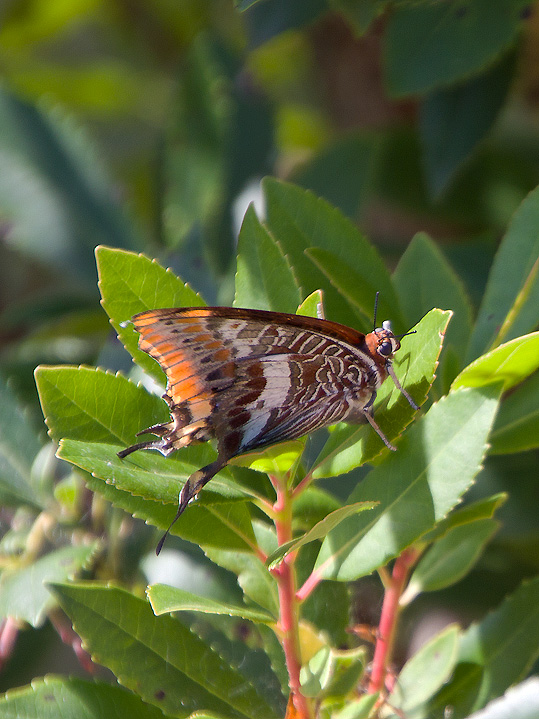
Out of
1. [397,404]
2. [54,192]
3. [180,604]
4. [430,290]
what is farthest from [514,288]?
[54,192]

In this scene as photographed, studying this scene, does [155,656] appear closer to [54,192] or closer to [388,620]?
[388,620]

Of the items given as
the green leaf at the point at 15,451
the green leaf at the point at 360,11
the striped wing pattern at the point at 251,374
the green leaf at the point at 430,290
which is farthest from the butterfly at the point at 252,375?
the green leaf at the point at 360,11

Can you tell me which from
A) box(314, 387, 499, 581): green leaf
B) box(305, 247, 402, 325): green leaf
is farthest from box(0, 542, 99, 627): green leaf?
box(305, 247, 402, 325): green leaf

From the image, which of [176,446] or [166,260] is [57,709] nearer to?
[176,446]

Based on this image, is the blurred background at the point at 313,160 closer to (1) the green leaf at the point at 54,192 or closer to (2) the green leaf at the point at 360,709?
(1) the green leaf at the point at 54,192

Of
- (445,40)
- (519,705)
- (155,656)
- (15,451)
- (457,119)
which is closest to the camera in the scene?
(519,705)

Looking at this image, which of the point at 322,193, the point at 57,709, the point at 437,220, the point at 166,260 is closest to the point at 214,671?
the point at 57,709
